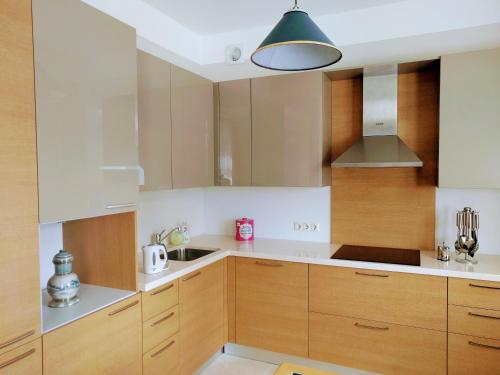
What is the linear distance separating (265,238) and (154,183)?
1302 mm

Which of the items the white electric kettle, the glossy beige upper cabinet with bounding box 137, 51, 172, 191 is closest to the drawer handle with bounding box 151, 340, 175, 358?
the white electric kettle

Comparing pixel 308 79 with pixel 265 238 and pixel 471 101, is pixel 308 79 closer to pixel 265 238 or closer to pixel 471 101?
pixel 471 101

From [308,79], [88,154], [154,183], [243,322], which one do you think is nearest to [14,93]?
[88,154]

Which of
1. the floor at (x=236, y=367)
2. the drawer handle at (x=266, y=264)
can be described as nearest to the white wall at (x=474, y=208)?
the drawer handle at (x=266, y=264)

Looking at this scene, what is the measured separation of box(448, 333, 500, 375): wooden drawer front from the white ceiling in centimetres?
228

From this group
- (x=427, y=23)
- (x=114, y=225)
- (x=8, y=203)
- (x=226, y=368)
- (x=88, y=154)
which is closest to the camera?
(x=8, y=203)

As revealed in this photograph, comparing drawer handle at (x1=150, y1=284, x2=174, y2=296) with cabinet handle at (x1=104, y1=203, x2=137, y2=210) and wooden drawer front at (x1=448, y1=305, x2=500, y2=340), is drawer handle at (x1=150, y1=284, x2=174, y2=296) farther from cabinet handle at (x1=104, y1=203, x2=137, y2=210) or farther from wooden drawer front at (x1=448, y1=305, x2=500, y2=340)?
wooden drawer front at (x1=448, y1=305, x2=500, y2=340)

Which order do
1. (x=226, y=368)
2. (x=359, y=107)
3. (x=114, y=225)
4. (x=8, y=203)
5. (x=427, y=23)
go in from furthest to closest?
1. (x=359, y=107)
2. (x=226, y=368)
3. (x=427, y=23)
4. (x=114, y=225)
5. (x=8, y=203)

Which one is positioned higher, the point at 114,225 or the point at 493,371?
the point at 114,225

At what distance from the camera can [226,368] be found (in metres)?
2.77

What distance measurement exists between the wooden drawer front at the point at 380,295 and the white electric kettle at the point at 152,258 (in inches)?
41.6

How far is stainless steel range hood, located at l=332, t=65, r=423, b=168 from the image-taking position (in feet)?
8.73

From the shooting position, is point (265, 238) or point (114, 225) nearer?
point (114, 225)

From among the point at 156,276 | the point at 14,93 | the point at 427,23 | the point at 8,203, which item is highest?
the point at 427,23
